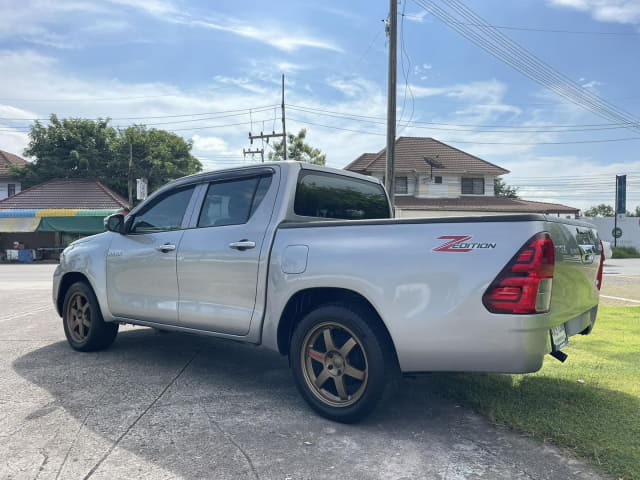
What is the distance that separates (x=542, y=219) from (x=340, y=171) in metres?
2.16

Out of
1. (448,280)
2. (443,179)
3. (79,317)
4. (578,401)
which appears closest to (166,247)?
(79,317)

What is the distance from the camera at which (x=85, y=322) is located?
5285 mm

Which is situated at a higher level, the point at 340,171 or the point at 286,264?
the point at 340,171

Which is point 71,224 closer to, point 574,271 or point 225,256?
point 225,256

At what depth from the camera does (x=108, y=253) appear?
5.01 meters

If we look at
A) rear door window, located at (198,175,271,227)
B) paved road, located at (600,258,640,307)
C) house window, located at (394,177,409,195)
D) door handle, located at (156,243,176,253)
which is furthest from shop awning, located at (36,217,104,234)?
rear door window, located at (198,175,271,227)

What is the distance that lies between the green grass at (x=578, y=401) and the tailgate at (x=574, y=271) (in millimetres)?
587

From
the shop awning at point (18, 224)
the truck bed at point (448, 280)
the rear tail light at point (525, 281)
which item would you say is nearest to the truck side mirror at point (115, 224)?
the truck bed at point (448, 280)

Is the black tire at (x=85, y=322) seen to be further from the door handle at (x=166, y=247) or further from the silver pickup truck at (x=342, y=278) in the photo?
the door handle at (x=166, y=247)

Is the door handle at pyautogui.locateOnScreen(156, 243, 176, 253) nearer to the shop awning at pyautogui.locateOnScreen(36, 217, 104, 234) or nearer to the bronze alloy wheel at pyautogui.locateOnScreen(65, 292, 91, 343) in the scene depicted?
the bronze alloy wheel at pyautogui.locateOnScreen(65, 292, 91, 343)

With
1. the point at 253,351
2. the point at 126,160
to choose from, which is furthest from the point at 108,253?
the point at 126,160

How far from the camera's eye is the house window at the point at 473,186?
31.6 meters

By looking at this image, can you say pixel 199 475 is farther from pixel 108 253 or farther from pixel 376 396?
pixel 108 253

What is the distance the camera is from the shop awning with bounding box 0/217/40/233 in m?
28.1
